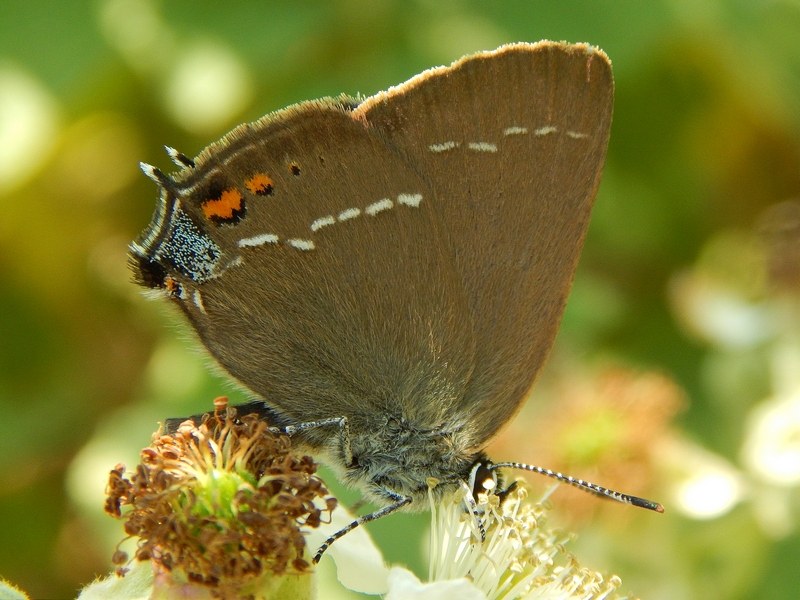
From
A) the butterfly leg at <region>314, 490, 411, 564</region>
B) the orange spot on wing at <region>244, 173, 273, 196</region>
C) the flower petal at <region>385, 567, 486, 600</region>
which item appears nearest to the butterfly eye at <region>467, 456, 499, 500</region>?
the butterfly leg at <region>314, 490, 411, 564</region>

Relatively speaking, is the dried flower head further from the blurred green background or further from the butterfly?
the blurred green background

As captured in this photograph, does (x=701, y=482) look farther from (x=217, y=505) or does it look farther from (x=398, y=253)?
(x=217, y=505)

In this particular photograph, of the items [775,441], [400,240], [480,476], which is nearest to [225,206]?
[400,240]

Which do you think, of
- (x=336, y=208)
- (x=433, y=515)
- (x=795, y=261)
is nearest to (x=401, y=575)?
(x=433, y=515)

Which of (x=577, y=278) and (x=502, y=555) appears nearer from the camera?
(x=502, y=555)

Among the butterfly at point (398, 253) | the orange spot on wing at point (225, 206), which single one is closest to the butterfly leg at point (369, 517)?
the butterfly at point (398, 253)

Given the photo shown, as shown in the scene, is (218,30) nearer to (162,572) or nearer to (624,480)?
(624,480)
